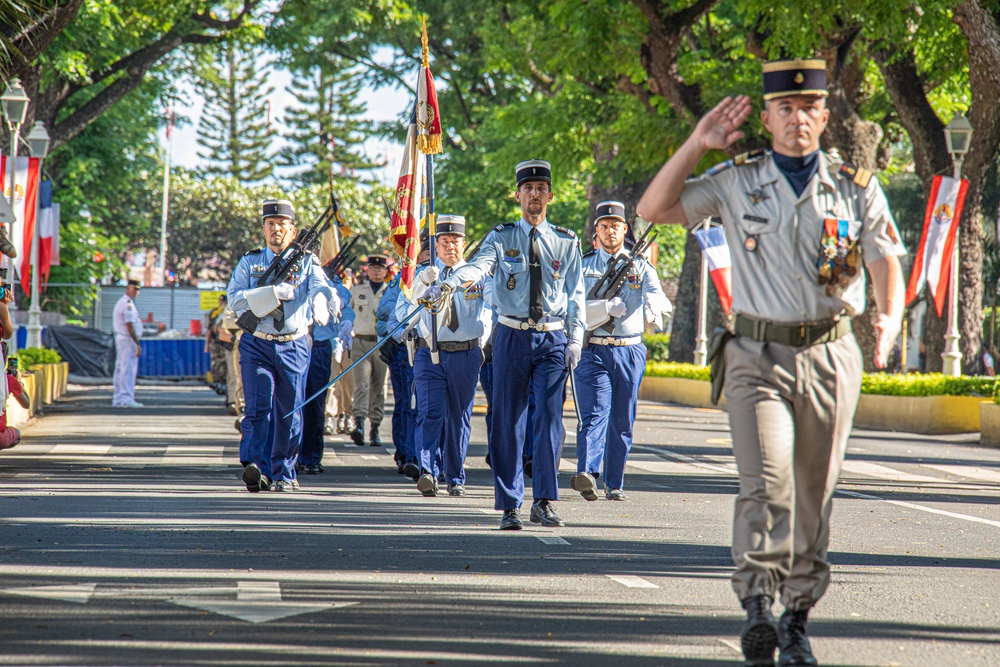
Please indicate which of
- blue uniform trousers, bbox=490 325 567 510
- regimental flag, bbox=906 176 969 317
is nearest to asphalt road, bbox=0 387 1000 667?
blue uniform trousers, bbox=490 325 567 510

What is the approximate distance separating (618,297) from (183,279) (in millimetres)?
56638

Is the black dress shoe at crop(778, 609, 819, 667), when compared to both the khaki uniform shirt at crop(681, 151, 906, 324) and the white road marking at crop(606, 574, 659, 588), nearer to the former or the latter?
the khaki uniform shirt at crop(681, 151, 906, 324)

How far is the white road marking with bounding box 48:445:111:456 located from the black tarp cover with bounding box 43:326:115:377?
21229 millimetres

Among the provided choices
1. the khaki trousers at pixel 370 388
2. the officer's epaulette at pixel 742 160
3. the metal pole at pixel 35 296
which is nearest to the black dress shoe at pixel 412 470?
the khaki trousers at pixel 370 388

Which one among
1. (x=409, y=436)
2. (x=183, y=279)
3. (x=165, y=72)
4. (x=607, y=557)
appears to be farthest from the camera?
(x=183, y=279)

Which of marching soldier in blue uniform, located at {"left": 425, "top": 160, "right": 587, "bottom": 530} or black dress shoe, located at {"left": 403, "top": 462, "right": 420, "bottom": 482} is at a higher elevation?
marching soldier in blue uniform, located at {"left": 425, "top": 160, "right": 587, "bottom": 530}

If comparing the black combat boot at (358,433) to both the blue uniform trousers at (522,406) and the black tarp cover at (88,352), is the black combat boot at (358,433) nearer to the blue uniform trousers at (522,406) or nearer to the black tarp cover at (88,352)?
the blue uniform trousers at (522,406)

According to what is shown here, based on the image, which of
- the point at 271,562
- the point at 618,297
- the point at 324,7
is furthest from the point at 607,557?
the point at 324,7

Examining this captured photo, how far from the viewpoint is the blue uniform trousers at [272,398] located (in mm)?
10852

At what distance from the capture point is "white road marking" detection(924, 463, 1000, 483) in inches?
542

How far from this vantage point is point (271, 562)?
6949mm

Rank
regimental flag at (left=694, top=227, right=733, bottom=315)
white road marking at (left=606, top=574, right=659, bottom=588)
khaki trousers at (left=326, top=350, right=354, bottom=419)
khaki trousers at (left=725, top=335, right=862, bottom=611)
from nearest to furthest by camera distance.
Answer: khaki trousers at (left=725, top=335, right=862, bottom=611) → white road marking at (left=606, top=574, right=659, bottom=588) → khaki trousers at (left=326, top=350, right=354, bottom=419) → regimental flag at (left=694, top=227, right=733, bottom=315)

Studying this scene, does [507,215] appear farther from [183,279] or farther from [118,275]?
[183,279]

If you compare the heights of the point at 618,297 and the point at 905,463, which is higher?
the point at 618,297
